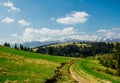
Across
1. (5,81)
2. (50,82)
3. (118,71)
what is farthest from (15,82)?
(118,71)

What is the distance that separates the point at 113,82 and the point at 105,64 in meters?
71.7

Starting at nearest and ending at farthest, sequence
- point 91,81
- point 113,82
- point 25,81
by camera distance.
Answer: point 25,81
point 113,82
point 91,81

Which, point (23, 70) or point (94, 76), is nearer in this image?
point (94, 76)

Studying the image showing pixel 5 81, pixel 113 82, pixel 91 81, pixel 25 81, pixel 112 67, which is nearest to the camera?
pixel 5 81

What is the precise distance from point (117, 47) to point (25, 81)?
6330 centimetres

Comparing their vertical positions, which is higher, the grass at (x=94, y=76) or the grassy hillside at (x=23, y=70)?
the grassy hillside at (x=23, y=70)

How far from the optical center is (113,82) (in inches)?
1448

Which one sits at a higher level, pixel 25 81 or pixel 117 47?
pixel 117 47

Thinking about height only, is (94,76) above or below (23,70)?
below

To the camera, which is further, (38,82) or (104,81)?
(104,81)

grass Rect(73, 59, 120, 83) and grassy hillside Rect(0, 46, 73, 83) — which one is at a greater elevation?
grassy hillside Rect(0, 46, 73, 83)

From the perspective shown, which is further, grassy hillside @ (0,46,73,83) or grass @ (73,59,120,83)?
grass @ (73,59,120,83)

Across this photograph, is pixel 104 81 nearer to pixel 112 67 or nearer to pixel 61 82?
pixel 61 82

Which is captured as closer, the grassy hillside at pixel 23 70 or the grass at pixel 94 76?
the grassy hillside at pixel 23 70
